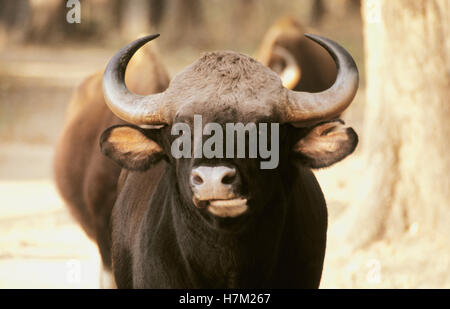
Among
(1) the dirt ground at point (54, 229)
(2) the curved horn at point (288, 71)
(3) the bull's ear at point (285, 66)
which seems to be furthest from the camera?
(3) the bull's ear at point (285, 66)

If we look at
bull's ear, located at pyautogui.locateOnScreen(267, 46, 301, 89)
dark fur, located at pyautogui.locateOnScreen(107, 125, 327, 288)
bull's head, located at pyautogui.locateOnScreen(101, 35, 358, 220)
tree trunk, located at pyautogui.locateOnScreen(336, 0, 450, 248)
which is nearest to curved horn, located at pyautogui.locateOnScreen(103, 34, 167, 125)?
bull's head, located at pyautogui.locateOnScreen(101, 35, 358, 220)

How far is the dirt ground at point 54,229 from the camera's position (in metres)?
7.17

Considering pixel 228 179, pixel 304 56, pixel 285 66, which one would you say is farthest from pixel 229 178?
pixel 304 56

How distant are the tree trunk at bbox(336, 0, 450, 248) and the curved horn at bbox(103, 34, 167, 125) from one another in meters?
3.51

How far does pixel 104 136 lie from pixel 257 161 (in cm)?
89

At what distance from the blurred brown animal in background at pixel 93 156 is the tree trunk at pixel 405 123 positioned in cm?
222

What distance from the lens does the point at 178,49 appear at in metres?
25.7

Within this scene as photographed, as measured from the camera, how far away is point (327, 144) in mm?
4090

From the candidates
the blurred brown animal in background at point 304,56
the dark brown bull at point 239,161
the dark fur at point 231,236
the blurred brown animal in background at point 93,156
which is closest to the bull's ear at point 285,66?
the blurred brown animal in background at point 304,56

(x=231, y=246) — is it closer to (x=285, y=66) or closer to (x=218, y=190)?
(x=218, y=190)

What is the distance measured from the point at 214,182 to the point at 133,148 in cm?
85

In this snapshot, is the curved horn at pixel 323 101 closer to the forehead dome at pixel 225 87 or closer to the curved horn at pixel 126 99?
the forehead dome at pixel 225 87

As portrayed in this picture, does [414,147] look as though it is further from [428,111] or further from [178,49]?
Result: [178,49]
